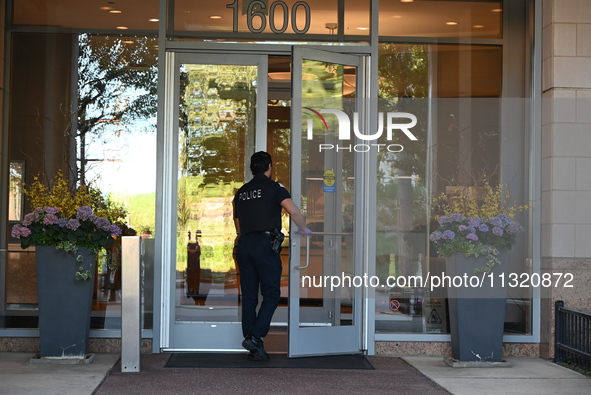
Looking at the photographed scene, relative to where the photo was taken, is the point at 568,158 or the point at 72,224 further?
the point at 568,158

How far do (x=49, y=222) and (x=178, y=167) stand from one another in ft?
4.02

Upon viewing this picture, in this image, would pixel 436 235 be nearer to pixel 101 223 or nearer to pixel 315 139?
pixel 315 139

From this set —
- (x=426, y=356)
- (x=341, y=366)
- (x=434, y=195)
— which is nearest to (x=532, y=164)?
(x=434, y=195)

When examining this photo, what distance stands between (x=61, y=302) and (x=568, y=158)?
4.04 m

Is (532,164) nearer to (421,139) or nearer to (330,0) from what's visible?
(421,139)

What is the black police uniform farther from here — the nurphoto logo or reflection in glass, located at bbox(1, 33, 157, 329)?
reflection in glass, located at bbox(1, 33, 157, 329)

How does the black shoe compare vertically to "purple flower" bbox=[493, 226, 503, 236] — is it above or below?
below

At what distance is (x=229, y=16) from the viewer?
707 centimetres

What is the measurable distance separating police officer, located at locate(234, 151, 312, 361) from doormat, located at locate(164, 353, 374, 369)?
13 centimetres

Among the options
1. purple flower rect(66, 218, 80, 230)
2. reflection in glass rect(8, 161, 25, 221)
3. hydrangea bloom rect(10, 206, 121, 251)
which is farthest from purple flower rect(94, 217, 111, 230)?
reflection in glass rect(8, 161, 25, 221)

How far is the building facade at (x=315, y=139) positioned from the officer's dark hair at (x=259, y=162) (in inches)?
15.4

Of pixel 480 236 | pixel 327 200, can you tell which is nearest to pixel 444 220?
pixel 480 236

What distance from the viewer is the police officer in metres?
6.46

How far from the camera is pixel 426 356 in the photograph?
6.92m
